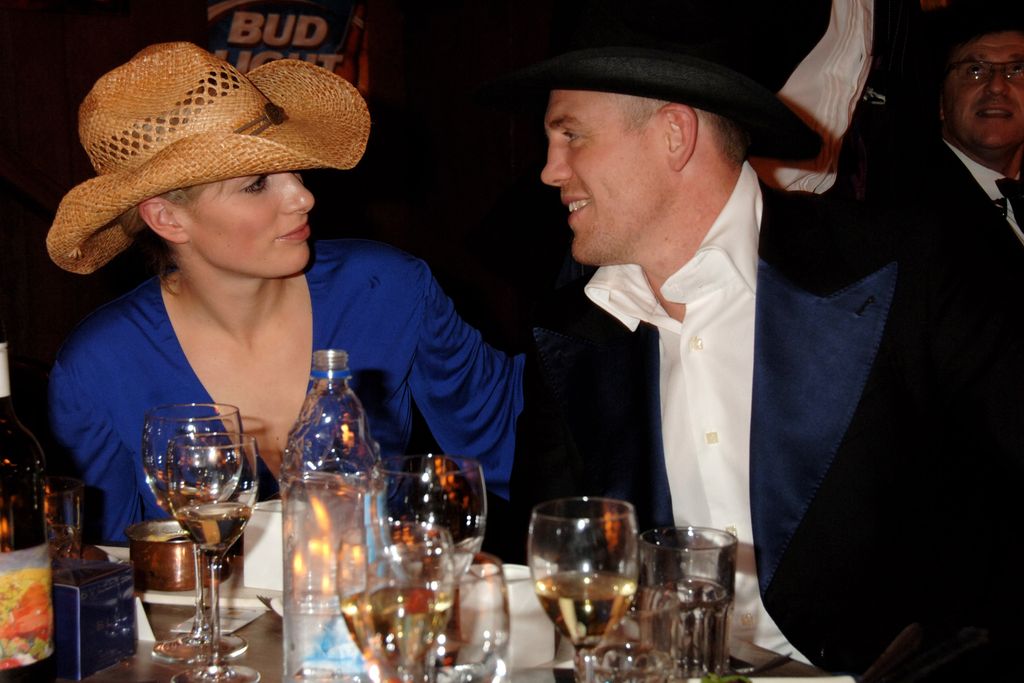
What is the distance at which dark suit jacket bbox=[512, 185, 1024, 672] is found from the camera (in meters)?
1.66

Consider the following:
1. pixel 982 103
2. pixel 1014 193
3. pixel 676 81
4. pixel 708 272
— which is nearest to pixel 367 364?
pixel 708 272

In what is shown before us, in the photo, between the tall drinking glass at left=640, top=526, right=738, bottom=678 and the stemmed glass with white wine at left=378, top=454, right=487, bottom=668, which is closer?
the tall drinking glass at left=640, top=526, right=738, bottom=678

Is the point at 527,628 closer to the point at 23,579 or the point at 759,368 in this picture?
the point at 23,579

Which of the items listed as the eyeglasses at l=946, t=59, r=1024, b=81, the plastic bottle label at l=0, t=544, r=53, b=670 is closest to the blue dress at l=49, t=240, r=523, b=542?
the plastic bottle label at l=0, t=544, r=53, b=670

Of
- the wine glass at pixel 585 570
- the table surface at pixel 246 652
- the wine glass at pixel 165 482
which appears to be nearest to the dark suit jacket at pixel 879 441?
the table surface at pixel 246 652

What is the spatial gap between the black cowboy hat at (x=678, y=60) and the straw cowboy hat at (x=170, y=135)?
1.69 ft

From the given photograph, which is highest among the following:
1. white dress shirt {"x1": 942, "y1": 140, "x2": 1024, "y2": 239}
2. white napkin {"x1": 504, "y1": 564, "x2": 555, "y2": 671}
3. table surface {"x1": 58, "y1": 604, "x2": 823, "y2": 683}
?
white dress shirt {"x1": 942, "y1": 140, "x2": 1024, "y2": 239}

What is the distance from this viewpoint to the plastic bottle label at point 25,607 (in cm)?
110

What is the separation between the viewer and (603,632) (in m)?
1.02

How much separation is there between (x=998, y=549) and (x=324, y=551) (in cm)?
112

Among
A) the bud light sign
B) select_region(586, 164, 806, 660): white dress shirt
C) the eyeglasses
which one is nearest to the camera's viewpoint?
select_region(586, 164, 806, 660): white dress shirt

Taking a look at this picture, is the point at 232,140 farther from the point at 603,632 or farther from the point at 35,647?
the point at 603,632

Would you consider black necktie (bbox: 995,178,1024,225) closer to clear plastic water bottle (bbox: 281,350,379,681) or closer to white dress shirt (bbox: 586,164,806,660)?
white dress shirt (bbox: 586,164,806,660)

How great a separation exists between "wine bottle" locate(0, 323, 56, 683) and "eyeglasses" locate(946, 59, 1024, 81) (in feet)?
12.1
